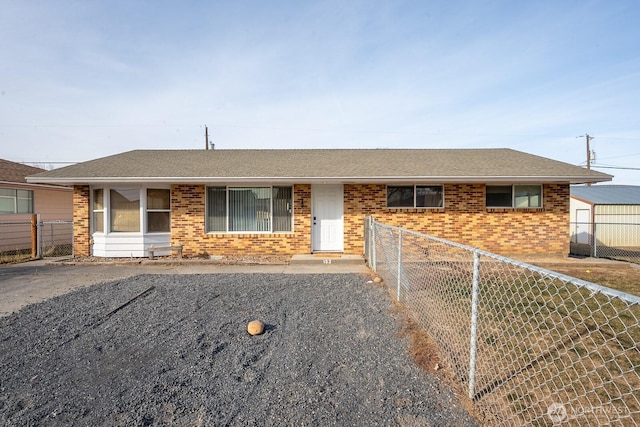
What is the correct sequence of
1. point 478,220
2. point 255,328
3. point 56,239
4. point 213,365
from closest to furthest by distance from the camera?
point 213,365 < point 255,328 < point 478,220 < point 56,239

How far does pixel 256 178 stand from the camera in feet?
32.6

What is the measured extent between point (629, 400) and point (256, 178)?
881 cm

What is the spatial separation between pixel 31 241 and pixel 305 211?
32.1 feet

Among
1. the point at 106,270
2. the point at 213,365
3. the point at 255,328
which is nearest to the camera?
the point at 213,365

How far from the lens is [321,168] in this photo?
10.9m

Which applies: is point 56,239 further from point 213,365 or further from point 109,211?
point 213,365

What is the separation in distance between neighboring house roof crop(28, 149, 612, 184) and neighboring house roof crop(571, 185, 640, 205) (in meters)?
8.43

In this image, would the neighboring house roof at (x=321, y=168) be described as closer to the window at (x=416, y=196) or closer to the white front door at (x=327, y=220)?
the window at (x=416, y=196)

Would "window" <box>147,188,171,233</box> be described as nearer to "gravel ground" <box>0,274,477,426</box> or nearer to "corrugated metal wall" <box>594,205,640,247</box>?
"gravel ground" <box>0,274,477,426</box>

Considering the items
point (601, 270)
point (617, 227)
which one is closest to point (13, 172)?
point (601, 270)

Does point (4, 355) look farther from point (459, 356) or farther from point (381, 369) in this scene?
point (459, 356)

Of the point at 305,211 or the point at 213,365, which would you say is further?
the point at 305,211

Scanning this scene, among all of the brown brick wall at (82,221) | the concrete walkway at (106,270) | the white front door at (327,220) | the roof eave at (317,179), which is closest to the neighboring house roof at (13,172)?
the brown brick wall at (82,221)

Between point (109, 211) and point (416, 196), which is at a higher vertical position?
Answer: point (416, 196)
